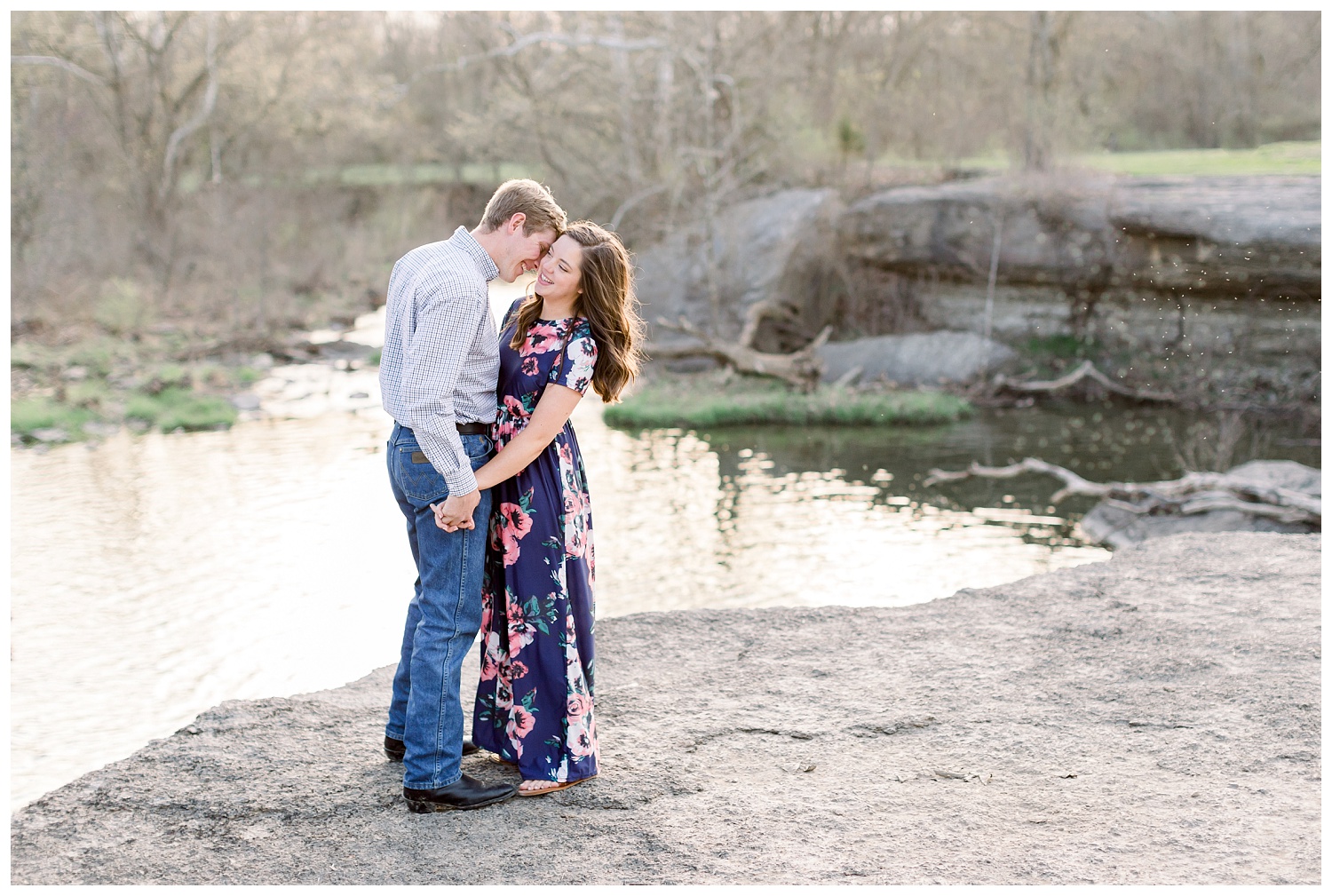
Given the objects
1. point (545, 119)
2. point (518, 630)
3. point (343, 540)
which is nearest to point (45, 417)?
point (343, 540)

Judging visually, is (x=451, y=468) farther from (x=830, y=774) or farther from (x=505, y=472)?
(x=830, y=774)

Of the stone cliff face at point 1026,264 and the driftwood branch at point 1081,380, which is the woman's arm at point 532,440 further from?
the stone cliff face at point 1026,264

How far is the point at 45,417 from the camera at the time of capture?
12711 millimetres

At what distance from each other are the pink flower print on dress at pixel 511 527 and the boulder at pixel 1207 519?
615 cm

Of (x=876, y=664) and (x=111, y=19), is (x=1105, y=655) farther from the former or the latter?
(x=111, y=19)

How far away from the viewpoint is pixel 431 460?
9.86 ft

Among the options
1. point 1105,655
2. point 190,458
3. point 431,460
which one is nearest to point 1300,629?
point 1105,655

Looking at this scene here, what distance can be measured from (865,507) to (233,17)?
21172mm

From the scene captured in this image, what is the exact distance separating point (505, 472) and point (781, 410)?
1098 cm

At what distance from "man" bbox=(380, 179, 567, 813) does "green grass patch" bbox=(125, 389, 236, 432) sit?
1092cm

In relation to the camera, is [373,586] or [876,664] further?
[373,586]

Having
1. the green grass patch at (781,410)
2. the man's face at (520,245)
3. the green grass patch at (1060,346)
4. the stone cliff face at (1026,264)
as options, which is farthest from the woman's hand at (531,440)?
the green grass patch at (1060,346)

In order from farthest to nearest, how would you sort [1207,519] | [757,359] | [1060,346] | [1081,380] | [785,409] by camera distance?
[1060,346]
[1081,380]
[757,359]
[785,409]
[1207,519]

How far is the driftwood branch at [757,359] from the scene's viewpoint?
48.8 ft
